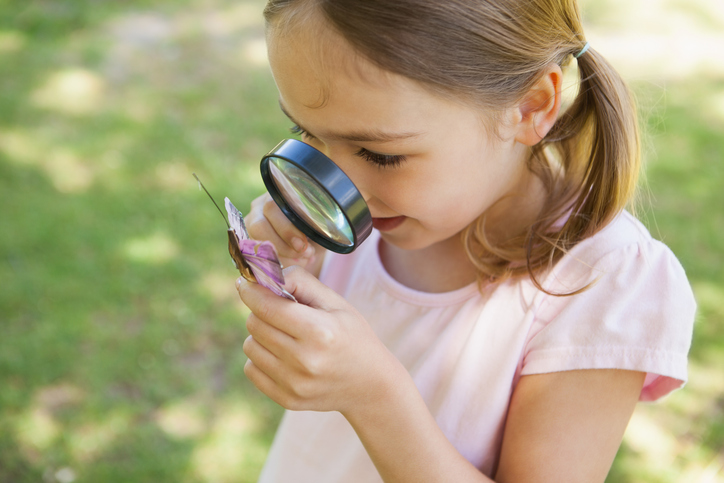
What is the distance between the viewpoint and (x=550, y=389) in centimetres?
126

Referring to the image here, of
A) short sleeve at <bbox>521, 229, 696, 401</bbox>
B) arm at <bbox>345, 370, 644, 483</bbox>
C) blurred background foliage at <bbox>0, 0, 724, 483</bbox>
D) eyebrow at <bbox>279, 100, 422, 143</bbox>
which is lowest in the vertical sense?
blurred background foliage at <bbox>0, 0, 724, 483</bbox>

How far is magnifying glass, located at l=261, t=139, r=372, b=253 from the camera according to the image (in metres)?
1.13

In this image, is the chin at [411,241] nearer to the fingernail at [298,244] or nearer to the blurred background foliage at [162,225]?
the fingernail at [298,244]

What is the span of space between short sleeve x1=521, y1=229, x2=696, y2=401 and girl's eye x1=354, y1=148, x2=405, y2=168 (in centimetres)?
41

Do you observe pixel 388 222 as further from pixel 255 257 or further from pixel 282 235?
pixel 255 257

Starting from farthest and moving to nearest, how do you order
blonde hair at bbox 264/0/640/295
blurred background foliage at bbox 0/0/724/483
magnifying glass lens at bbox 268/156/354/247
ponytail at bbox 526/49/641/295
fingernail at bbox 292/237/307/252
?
1. blurred background foliage at bbox 0/0/724/483
2. fingernail at bbox 292/237/307/252
3. ponytail at bbox 526/49/641/295
4. magnifying glass lens at bbox 268/156/354/247
5. blonde hair at bbox 264/0/640/295

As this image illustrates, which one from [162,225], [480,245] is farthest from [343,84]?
[162,225]

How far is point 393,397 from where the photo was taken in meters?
1.20

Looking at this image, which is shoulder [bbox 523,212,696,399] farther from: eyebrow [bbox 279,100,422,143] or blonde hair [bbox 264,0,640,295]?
eyebrow [bbox 279,100,422,143]

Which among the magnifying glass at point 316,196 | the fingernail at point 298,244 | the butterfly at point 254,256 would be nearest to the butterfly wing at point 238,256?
the butterfly at point 254,256

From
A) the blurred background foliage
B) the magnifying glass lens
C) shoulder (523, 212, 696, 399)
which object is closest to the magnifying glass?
the magnifying glass lens

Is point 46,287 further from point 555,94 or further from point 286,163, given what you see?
point 555,94

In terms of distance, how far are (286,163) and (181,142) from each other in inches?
126

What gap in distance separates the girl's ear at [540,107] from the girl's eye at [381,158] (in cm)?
28
